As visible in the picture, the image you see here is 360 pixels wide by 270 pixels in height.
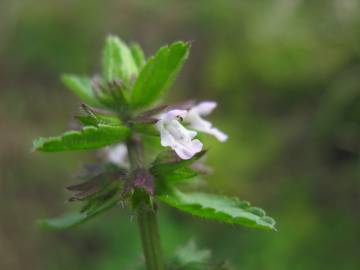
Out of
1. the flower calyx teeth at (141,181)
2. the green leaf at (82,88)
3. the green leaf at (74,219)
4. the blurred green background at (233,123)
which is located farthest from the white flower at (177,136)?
the blurred green background at (233,123)

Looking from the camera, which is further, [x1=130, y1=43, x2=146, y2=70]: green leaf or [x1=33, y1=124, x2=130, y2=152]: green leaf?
[x1=130, y1=43, x2=146, y2=70]: green leaf

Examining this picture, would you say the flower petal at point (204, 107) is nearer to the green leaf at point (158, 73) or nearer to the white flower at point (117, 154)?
the green leaf at point (158, 73)

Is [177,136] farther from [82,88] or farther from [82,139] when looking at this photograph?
[82,88]

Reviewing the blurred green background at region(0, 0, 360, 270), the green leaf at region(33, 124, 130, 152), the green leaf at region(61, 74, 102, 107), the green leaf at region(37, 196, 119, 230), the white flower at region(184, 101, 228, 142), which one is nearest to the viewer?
the green leaf at region(33, 124, 130, 152)

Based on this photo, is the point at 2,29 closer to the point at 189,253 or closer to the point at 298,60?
the point at 298,60

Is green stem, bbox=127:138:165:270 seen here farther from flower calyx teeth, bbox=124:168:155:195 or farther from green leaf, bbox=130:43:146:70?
green leaf, bbox=130:43:146:70

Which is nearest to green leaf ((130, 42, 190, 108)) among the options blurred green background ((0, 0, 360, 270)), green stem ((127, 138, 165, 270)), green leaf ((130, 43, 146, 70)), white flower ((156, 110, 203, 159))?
white flower ((156, 110, 203, 159))

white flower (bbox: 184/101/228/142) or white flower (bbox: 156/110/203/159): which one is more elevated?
white flower (bbox: 184/101/228/142)
